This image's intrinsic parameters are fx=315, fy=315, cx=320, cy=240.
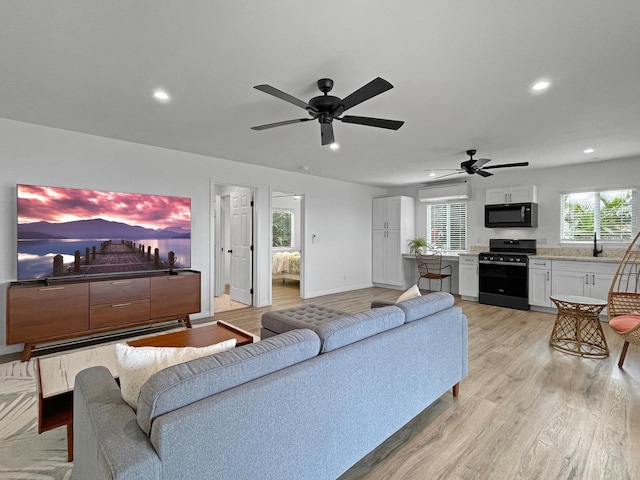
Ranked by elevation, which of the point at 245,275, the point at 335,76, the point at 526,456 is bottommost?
the point at 526,456

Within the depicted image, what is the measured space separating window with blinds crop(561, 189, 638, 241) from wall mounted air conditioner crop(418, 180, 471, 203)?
1.64 m

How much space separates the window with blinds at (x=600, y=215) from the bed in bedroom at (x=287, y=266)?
524 cm

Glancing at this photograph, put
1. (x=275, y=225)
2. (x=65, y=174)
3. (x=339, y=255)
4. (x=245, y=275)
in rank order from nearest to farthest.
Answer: (x=65, y=174) < (x=245, y=275) < (x=339, y=255) < (x=275, y=225)

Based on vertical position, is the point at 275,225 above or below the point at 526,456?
above

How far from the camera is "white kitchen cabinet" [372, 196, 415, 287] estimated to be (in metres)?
7.20

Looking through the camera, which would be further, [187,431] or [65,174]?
[65,174]

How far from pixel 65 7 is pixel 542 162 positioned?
20.0 feet

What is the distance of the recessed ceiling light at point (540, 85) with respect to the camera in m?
2.48

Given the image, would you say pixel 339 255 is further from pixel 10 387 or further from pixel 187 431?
pixel 187 431

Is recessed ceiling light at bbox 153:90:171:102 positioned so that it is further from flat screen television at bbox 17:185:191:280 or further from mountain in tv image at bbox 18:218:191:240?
mountain in tv image at bbox 18:218:191:240

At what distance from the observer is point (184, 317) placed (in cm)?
429

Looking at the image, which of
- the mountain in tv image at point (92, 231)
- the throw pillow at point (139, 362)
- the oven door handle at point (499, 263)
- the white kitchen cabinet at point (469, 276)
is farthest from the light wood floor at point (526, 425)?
the mountain in tv image at point (92, 231)

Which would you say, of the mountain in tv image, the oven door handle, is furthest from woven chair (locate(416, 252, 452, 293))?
the mountain in tv image

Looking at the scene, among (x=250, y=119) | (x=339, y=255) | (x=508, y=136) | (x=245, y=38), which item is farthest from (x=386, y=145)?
(x=339, y=255)
